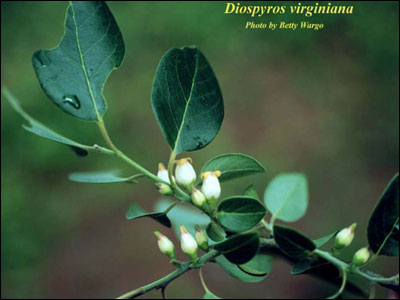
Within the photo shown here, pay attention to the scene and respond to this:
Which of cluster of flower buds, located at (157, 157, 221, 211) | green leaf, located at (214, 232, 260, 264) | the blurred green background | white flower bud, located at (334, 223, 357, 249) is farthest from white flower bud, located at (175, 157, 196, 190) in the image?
the blurred green background

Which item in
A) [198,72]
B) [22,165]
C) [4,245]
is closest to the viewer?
[198,72]

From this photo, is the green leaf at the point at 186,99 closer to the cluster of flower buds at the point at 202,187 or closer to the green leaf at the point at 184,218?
the cluster of flower buds at the point at 202,187

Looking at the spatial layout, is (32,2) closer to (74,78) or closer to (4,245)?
(4,245)

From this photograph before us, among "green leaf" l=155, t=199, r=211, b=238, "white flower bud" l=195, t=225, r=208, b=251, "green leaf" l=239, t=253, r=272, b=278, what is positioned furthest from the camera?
"green leaf" l=155, t=199, r=211, b=238

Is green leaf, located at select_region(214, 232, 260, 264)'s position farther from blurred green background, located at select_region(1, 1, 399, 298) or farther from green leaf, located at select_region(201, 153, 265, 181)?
blurred green background, located at select_region(1, 1, 399, 298)

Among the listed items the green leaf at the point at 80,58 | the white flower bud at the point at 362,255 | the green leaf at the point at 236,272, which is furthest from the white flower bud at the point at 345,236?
the green leaf at the point at 80,58

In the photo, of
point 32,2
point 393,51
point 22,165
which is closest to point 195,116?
point 22,165
